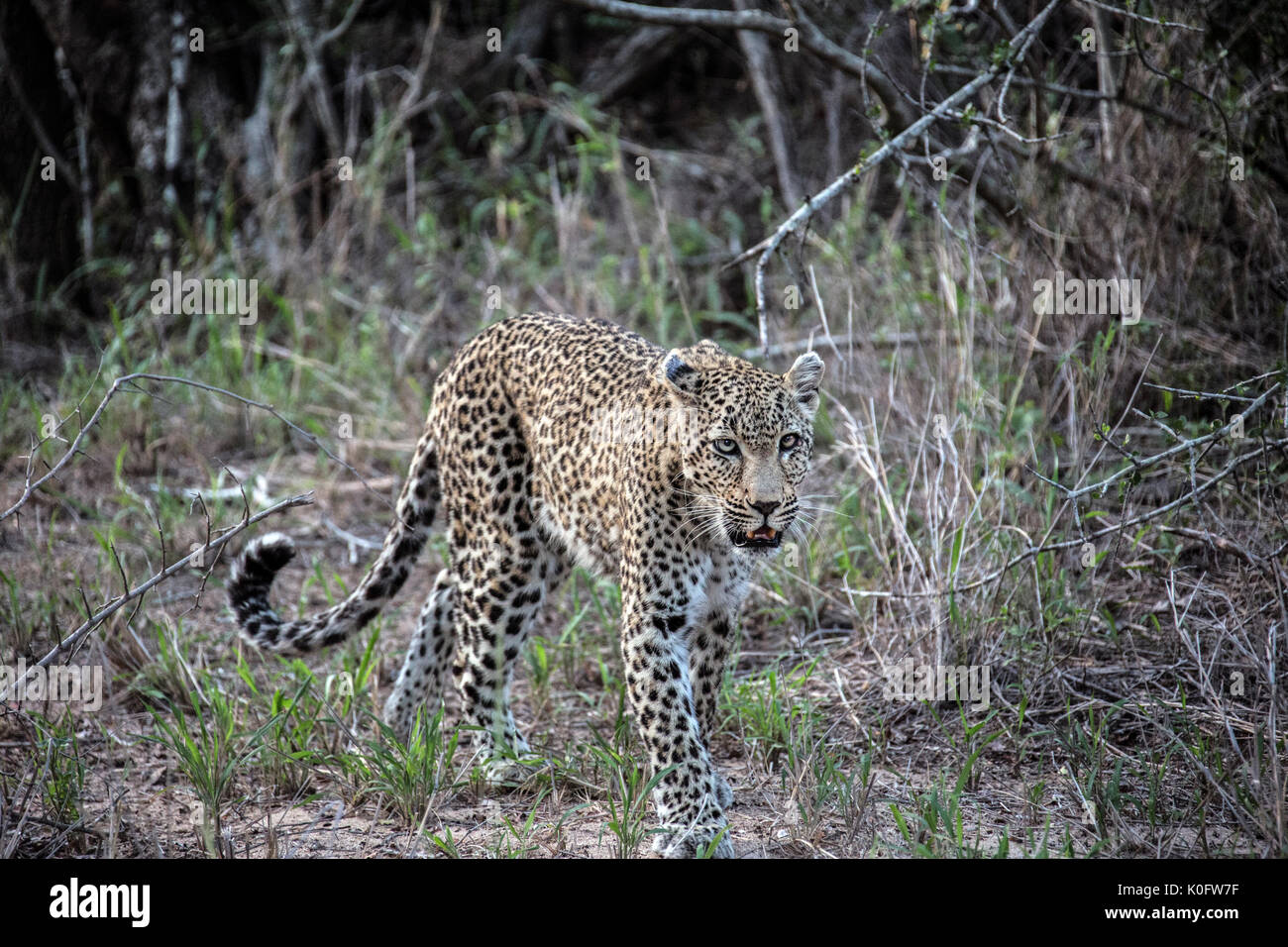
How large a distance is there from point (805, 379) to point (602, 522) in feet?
3.21

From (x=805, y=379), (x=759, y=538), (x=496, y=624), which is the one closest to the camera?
(x=759, y=538)

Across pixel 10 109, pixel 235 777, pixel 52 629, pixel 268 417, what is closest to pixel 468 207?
pixel 268 417

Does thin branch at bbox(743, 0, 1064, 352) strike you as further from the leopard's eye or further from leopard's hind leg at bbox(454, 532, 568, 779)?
leopard's hind leg at bbox(454, 532, 568, 779)

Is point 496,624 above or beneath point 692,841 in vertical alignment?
above

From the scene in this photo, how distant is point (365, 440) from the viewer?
8000mm

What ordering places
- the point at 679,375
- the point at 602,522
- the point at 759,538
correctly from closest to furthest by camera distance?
the point at 759,538, the point at 679,375, the point at 602,522

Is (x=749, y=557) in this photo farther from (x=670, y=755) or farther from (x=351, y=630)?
(x=351, y=630)

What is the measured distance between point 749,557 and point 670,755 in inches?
30.5

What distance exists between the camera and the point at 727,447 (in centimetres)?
442

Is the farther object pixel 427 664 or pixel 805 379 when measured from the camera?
pixel 427 664

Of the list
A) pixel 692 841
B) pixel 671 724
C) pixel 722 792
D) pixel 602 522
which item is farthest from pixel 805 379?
pixel 692 841

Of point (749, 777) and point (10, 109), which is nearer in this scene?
point (749, 777)

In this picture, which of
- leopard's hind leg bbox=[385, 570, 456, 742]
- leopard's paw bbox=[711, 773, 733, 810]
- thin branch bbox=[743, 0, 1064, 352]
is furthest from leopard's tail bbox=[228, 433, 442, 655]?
thin branch bbox=[743, 0, 1064, 352]

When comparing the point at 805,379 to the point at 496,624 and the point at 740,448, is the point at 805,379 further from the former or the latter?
the point at 496,624
